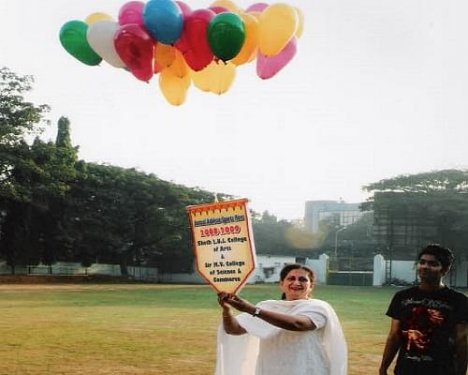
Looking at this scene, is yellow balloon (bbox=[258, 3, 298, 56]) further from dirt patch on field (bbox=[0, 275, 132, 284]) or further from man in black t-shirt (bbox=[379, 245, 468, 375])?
dirt patch on field (bbox=[0, 275, 132, 284])

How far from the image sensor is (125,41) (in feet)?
18.1

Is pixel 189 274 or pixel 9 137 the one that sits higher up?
pixel 9 137

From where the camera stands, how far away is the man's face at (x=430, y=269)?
3902 mm

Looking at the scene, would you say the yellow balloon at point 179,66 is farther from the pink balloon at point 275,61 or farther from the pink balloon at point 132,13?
the pink balloon at point 275,61

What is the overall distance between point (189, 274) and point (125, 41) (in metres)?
47.4

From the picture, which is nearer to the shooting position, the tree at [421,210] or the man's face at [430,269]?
the man's face at [430,269]

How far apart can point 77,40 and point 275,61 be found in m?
1.83

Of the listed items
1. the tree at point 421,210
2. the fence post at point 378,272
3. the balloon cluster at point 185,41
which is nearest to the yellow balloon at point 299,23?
the balloon cluster at point 185,41

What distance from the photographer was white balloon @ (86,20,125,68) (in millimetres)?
5734

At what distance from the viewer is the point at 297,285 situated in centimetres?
344

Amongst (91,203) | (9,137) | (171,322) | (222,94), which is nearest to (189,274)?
(91,203)

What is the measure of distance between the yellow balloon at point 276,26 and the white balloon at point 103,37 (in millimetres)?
1265

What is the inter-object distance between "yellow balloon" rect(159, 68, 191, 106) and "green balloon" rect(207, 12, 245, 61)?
2.48ft

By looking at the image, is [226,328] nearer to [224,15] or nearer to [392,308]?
[392,308]
